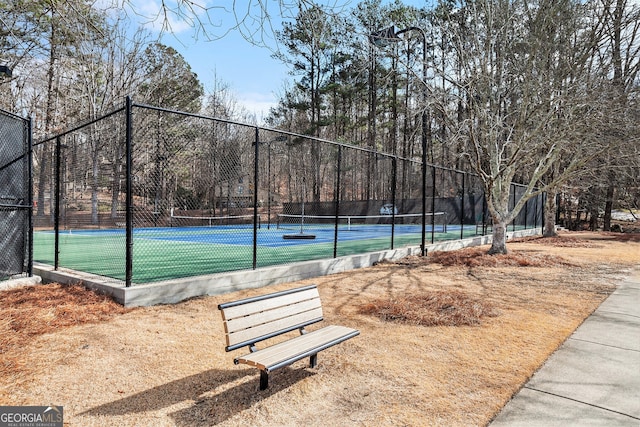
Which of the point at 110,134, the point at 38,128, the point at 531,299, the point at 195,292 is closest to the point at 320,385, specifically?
the point at 195,292

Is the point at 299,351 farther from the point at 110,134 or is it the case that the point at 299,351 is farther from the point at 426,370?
the point at 110,134

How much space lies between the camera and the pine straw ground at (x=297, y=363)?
9.50 ft

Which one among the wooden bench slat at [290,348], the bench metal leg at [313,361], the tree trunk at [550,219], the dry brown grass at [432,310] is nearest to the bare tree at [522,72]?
the dry brown grass at [432,310]

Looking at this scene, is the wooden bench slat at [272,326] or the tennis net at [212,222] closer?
the wooden bench slat at [272,326]

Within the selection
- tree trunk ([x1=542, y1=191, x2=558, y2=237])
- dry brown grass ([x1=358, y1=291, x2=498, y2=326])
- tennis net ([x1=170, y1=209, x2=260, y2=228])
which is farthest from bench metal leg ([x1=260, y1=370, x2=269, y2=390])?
tennis net ([x1=170, y1=209, x2=260, y2=228])

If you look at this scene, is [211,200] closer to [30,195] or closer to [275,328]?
[30,195]

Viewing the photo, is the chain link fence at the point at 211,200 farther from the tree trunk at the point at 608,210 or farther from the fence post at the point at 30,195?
the tree trunk at the point at 608,210

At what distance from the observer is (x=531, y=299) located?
254 inches

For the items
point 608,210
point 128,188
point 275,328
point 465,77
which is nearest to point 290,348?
point 275,328

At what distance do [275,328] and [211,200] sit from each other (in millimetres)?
22055

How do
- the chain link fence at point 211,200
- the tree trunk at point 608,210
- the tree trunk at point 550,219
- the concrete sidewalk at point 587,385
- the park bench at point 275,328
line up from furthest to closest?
the tree trunk at point 608,210
the tree trunk at point 550,219
the chain link fence at point 211,200
the park bench at point 275,328
the concrete sidewalk at point 587,385

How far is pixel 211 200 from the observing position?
24.6m

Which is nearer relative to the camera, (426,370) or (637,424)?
(637,424)

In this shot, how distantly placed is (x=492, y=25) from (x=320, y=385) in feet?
32.1
